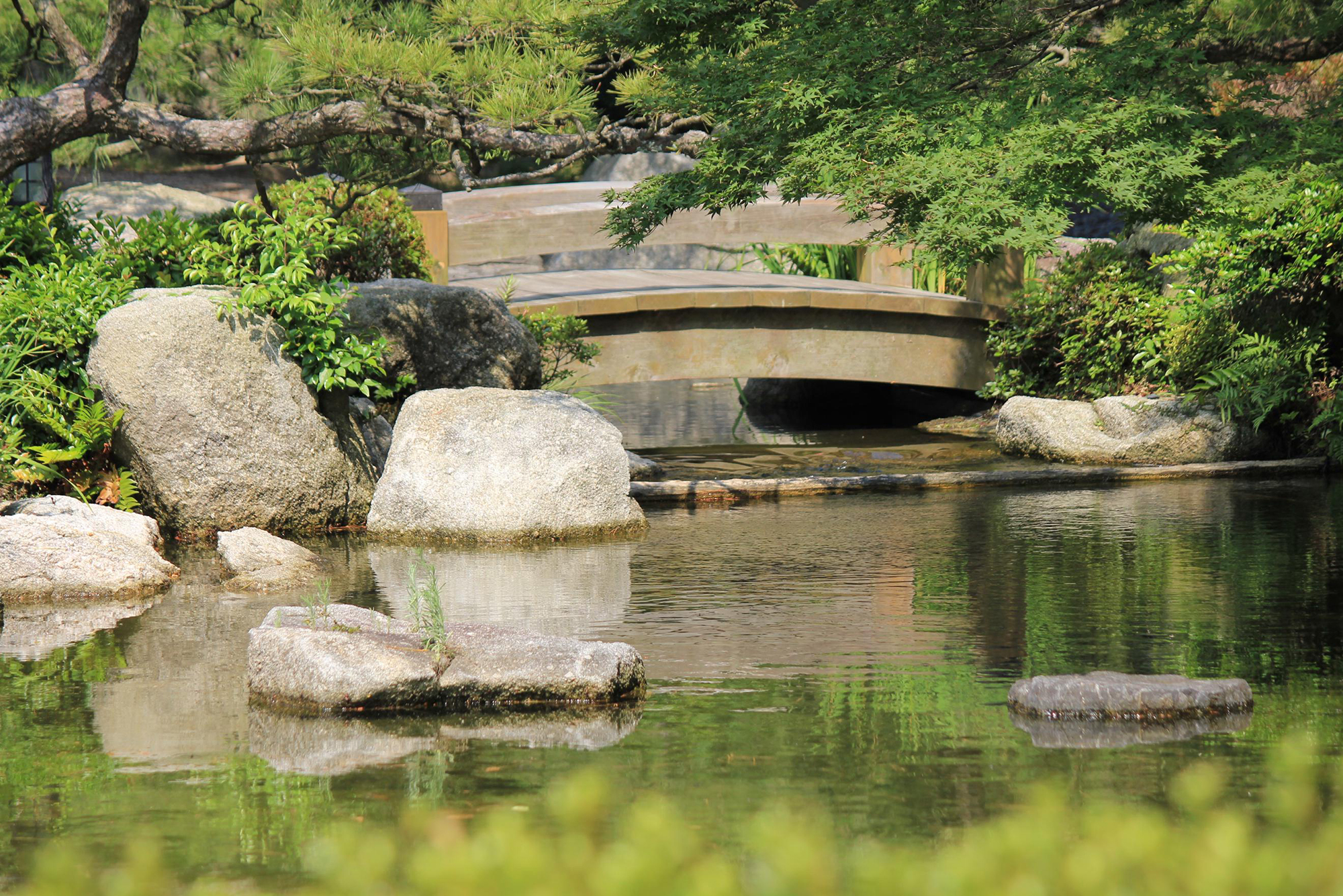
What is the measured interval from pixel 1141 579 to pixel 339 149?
8018 mm

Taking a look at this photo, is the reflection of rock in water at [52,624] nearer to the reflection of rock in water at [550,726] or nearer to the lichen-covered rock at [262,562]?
the lichen-covered rock at [262,562]

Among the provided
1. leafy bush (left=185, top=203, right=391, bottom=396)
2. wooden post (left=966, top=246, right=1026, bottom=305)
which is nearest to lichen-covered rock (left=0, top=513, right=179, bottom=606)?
leafy bush (left=185, top=203, right=391, bottom=396)

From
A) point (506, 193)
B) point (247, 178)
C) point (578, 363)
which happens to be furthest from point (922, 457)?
point (247, 178)

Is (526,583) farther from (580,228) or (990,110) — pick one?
(580,228)

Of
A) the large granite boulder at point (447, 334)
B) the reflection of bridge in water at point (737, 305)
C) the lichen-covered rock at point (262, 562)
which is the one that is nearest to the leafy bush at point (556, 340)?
the reflection of bridge in water at point (737, 305)

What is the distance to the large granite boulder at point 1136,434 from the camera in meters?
13.4

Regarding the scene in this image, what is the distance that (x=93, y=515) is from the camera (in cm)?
926

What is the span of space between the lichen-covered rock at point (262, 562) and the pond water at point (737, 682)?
0.64 feet

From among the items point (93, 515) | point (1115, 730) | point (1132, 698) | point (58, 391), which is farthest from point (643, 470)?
point (1115, 730)

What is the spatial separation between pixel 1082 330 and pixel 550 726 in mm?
11167

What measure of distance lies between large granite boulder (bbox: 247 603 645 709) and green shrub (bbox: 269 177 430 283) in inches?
304

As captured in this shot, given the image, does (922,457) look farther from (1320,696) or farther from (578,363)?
(1320,696)

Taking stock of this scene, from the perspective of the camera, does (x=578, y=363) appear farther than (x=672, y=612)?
Yes

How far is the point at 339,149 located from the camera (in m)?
12.7
